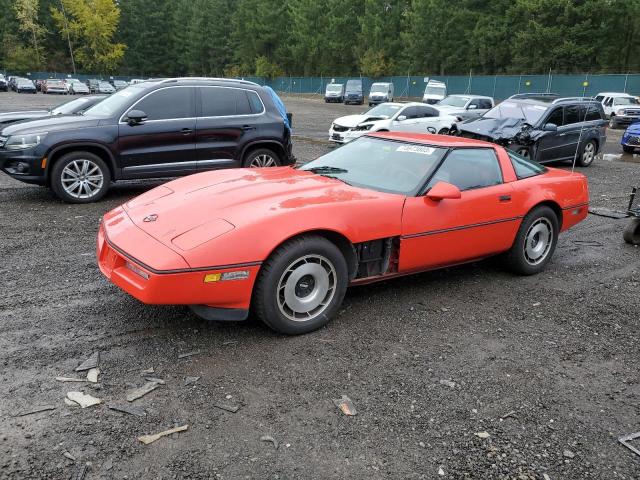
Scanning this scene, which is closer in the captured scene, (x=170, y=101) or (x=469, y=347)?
(x=469, y=347)

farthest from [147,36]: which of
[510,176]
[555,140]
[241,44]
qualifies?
[510,176]

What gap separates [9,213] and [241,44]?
85.0m

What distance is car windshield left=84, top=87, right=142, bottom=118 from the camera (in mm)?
7844

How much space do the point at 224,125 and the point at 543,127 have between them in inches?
303

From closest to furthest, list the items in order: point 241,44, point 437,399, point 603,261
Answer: point 437,399 → point 603,261 → point 241,44

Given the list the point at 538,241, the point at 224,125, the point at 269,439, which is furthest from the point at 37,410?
the point at 224,125

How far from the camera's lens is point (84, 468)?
2.51 m

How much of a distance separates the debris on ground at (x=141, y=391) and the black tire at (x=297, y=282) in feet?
2.81

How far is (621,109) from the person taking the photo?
1053 inches

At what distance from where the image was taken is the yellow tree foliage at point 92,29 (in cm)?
7800

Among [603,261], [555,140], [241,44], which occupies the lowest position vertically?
[603,261]

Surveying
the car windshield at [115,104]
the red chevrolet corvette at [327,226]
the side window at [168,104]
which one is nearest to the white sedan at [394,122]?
the side window at [168,104]

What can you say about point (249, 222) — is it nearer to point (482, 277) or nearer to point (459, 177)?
point (459, 177)

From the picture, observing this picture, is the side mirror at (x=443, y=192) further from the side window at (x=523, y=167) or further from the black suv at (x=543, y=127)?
the black suv at (x=543, y=127)
